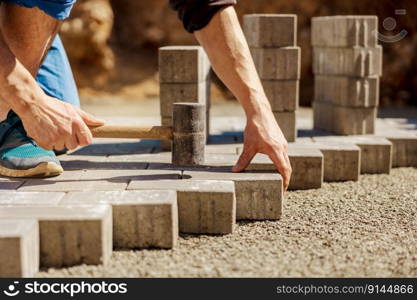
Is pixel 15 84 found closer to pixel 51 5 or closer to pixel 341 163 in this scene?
pixel 51 5

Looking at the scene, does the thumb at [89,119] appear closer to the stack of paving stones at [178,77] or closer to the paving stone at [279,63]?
the stack of paving stones at [178,77]

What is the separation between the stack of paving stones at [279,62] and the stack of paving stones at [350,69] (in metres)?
0.48

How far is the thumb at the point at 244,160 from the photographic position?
315 centimetres

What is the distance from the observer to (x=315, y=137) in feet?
14.6

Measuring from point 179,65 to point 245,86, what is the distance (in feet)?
2.54

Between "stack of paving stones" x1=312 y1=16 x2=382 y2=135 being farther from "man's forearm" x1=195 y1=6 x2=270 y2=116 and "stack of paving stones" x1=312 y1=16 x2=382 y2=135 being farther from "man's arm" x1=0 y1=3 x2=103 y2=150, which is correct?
"man's arm" x1=0 y1=3 x2=103 y2=150

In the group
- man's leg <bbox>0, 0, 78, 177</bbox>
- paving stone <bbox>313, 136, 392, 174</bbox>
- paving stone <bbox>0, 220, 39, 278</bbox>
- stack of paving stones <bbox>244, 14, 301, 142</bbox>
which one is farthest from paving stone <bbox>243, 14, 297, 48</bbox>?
paving stone <bbox>0, 220, 39, 278</bbox>

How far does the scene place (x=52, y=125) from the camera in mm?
2762

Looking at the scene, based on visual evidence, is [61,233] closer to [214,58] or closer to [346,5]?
[214,58]

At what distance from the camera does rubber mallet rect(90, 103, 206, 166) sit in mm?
3240

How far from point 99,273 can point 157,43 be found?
786 centimetres

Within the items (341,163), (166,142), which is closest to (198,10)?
(166,142)

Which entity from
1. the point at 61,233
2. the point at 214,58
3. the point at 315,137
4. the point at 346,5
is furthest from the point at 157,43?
the point at 61,233
